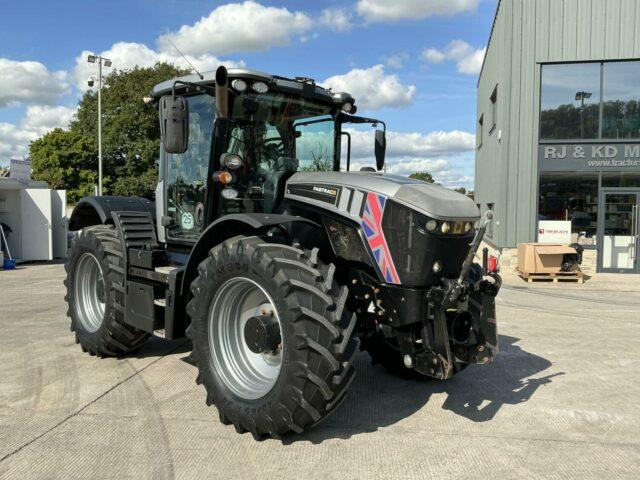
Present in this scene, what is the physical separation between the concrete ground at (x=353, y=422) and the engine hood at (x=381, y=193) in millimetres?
1515

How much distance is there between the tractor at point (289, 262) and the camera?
348 cm

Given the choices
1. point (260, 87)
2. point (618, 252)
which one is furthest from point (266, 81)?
point (618, 252)

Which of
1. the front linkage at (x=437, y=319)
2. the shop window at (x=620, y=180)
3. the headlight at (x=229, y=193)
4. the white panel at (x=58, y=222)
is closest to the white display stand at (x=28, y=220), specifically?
the white panel at (x=58, y=222)

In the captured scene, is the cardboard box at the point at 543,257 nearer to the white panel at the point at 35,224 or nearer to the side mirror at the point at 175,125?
the side mirror at the point at 175,125

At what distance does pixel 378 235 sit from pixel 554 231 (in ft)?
35.9

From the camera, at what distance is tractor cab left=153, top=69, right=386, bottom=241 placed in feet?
14.5

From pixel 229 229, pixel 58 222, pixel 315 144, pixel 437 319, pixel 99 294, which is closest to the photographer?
pixel 437 319

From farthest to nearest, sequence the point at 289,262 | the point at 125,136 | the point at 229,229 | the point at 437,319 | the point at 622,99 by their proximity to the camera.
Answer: the point at 125,136, the point at 622,99, the point at 229,229, the point at 437,319, the point at 289,262

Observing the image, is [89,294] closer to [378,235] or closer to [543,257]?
[378,235]

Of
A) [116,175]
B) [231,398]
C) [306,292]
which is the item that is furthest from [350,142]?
[116,175]

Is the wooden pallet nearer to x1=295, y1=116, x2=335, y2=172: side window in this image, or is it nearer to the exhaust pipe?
x1=295, y1=116, x2=335, y2=172: side window

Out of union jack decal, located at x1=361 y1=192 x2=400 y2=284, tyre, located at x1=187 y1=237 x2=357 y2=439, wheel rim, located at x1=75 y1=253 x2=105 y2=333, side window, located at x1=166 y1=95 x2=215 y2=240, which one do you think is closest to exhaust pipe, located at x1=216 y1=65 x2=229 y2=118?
side window, located at x1=166 y1=95 x2=215 y2=240

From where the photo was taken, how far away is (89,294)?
605 cm

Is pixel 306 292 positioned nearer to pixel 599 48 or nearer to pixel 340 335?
pixel 340 335
